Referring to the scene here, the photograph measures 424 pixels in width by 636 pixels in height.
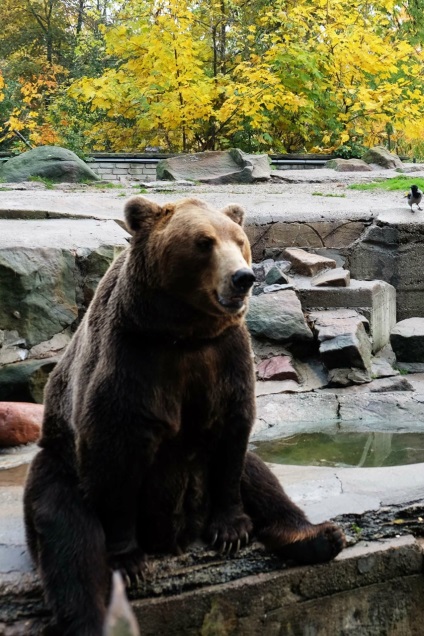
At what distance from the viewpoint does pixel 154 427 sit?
2561 mm

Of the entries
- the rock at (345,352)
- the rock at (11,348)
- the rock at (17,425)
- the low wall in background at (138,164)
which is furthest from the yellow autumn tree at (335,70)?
the rock at (17,425)

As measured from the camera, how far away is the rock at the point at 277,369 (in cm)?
623

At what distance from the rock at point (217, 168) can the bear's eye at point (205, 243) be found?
1081cm

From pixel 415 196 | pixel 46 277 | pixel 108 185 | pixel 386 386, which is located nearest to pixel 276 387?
pixel 386 386

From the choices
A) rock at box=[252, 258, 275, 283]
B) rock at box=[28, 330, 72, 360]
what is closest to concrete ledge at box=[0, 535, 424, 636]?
rock at box=[28, 330, 72, 360]

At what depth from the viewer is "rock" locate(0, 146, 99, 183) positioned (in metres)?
12.9

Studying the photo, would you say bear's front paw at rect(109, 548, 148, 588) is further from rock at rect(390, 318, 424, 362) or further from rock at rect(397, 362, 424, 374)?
rock at rect(390, 318, 424, 362)

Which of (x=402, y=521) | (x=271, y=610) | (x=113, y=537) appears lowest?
(x=271, y=610)

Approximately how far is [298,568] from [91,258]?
10.8 ft

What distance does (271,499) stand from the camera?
2930mm

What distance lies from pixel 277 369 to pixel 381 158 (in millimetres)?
10254

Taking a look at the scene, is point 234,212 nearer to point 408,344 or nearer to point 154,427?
point 154,427

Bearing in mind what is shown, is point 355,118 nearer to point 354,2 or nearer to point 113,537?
point 354,2

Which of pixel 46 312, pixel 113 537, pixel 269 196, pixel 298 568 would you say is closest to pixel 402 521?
pixel 298 568
